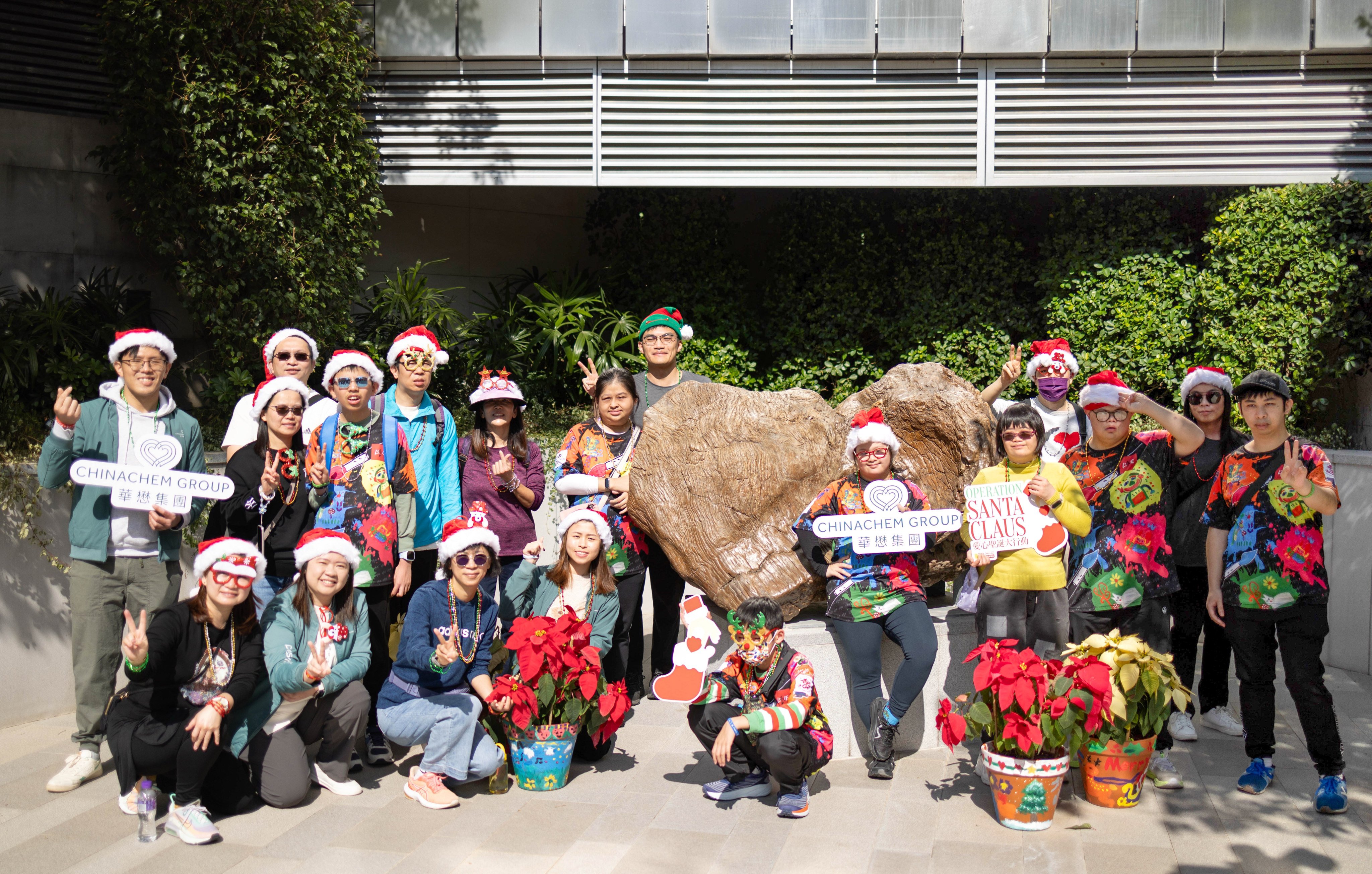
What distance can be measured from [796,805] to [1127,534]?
1776 mm

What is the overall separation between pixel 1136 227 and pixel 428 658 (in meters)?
6.91

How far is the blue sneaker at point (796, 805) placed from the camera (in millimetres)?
A: 4023

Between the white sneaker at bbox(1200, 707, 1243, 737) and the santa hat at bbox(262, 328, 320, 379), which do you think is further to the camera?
the white sneaker at bbox(1200, 707, 1243, 737)

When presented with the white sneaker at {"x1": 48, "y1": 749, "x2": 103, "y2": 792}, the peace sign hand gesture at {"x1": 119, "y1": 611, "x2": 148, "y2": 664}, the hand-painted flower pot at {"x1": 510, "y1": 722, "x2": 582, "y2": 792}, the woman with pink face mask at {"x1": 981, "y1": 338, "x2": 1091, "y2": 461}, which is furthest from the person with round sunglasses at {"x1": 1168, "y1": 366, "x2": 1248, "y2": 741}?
the white sneaker at {"x1": 48, "y1": 749, "x2": 103, "y2": 792}

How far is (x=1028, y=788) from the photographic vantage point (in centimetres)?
386

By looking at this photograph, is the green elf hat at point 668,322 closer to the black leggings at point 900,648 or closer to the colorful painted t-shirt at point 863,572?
the colorful painted t-shirt at point 863,572

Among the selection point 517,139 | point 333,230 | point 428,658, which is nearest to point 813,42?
point 517,139

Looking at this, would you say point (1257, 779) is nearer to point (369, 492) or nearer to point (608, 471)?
point (608, 471)

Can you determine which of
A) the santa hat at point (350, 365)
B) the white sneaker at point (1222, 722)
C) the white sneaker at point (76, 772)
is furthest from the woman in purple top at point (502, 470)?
the white sneaker at point (1222, 722)

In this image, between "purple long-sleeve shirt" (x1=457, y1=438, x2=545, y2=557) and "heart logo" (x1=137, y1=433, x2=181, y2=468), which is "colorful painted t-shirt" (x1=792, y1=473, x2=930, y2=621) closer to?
"purple long-sleeve shirt" (x1=457, y1=438, x2=545, y2=557)

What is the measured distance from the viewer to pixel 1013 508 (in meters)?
4.26

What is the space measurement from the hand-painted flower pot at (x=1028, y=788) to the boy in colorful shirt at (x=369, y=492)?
2.59 meters

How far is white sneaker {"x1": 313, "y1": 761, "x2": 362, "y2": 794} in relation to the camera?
4238 millimetres

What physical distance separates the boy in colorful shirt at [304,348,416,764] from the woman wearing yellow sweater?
247 centimetres
